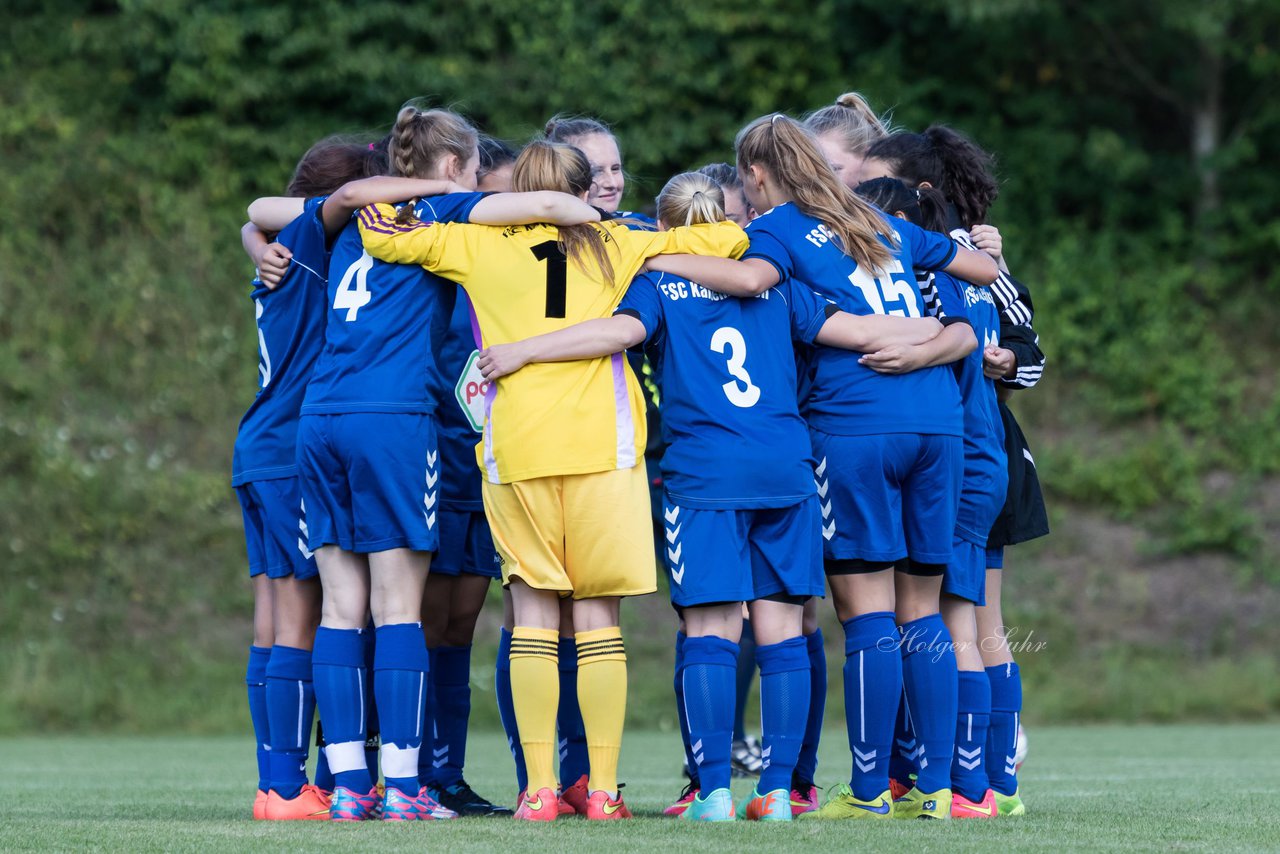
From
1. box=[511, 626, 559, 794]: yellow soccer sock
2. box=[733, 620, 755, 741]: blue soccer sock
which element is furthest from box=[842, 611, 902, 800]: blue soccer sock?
box=[733, 620, 755, 741]: blue soccer sock

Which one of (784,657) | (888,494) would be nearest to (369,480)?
(784,657)

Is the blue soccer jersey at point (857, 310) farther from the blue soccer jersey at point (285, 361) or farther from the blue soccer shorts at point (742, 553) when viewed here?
the blue soccer jersey at point (285, 361)

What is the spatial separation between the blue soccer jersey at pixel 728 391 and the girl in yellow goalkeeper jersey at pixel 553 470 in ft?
0.37

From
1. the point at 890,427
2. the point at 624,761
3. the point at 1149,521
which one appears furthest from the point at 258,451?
A: the point at 1149,521

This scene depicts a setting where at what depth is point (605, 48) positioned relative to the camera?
15234mm

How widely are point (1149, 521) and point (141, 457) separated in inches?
341

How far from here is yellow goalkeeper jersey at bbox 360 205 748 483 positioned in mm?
4238

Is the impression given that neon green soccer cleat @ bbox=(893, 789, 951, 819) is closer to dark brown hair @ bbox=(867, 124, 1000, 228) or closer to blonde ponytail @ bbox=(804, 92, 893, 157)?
dark brown hair @ bbox=(867, 124, 1000, 228)

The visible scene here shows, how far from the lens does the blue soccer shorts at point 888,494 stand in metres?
4.41

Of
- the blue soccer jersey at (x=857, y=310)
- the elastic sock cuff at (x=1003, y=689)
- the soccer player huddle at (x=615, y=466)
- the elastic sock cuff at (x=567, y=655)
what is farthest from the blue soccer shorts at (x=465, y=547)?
the elastic sock cuff at (x=1003, y=689)

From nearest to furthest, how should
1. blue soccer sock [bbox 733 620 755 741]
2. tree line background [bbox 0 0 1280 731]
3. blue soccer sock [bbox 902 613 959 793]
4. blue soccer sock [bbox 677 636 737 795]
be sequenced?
1. blue soccer sock [bbox 677 636 737 795]
2. blue soccer sock [bbox 902 613 959 793]
3. blue soccer sock [bbox 733 620 755 741]
4. tree line background [bbox 0 0 1280 731]

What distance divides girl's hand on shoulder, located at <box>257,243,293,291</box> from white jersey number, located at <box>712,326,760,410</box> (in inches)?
52.9

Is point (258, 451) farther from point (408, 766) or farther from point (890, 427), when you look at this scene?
point (890, 427)

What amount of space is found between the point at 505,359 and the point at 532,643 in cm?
78
